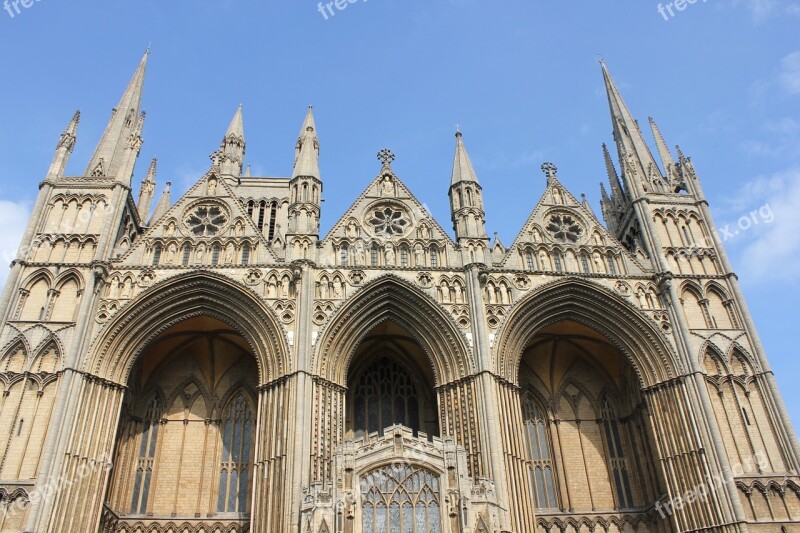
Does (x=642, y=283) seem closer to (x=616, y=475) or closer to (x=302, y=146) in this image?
(x=616, y=475)

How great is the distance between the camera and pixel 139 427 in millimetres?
23922

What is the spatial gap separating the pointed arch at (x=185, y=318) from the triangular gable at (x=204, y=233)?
3.75 ft

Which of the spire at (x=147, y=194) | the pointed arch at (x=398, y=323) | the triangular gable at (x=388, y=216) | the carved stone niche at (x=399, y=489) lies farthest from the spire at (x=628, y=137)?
the spire at (x=147, y=194)

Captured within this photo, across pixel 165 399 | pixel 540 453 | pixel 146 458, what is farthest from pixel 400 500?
pixel 165 399

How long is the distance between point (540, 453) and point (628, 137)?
48.6 feet

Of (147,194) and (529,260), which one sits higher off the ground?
(147,194)

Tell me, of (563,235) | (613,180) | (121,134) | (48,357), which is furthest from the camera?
(613,180)

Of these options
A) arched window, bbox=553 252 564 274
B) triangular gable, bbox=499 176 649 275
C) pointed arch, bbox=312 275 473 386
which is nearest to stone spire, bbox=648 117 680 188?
triangular gable, bbox=499 176 649 275

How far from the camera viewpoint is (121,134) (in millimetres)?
27859

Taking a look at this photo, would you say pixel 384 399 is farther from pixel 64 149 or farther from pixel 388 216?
pixel 64 149

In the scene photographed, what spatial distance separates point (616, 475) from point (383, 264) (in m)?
11.6

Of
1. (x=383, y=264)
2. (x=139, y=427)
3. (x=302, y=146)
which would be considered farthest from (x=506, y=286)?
(x=139, y=427)

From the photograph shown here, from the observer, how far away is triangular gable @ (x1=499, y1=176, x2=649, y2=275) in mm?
24922

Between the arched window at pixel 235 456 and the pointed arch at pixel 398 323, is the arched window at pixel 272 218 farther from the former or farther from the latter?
the pointed arch at pixel 398 323
